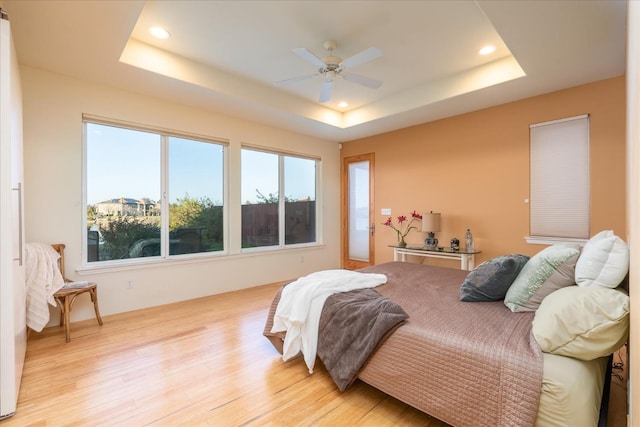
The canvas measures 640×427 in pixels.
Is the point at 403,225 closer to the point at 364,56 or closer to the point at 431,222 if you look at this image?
the point at 431,222

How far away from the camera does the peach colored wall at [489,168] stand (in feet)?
10.7

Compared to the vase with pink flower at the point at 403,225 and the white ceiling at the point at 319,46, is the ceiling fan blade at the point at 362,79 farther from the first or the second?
the vase with pink flower at the point at 403,225

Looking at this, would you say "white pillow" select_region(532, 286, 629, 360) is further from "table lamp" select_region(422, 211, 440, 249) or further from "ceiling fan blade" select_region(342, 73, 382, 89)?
"table lamp" select_region(422, 211, 440, 249)

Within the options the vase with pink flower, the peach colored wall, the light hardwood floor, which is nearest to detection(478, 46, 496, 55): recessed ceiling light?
the peach colored wall

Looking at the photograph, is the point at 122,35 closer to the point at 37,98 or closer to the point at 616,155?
the point at 37,98

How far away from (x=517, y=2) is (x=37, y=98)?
4464 millimetres

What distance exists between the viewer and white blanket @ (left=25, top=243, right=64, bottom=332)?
2.66 meters

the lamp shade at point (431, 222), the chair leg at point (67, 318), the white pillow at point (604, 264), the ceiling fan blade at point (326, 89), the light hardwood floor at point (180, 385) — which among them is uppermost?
the ceiling fan blade at point (326, 89)

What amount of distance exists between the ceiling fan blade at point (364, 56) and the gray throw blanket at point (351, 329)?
2.07 metres

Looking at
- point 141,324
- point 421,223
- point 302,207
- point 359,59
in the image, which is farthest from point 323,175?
point 141,324

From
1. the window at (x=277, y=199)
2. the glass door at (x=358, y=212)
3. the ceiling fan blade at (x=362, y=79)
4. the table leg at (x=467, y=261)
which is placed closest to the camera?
the ceiling fan blade at (x=362, y=79)

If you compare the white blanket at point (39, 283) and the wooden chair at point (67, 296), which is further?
the wooden chair at point (67, 296)

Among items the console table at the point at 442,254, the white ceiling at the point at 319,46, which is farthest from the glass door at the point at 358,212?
the white ceiling at the point at 319,46

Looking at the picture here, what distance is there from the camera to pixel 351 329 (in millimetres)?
2018
